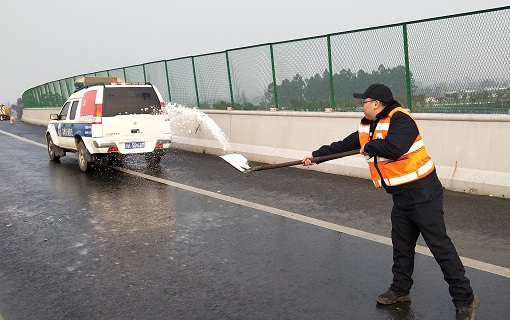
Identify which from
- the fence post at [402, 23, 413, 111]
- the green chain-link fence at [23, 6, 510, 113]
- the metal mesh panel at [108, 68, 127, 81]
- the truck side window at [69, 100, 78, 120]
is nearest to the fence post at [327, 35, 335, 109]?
the green chain-link fence at [23, 6, 510, 113]

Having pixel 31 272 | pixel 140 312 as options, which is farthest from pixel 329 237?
pixel 31 272

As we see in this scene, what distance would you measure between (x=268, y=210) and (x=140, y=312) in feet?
11.1

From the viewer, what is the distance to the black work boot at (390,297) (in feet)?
12.4

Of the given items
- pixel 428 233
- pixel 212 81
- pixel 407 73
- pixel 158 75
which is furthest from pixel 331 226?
pixel 158 75

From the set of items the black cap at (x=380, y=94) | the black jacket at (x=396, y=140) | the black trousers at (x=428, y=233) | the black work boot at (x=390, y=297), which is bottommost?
the black work boot at (x=390, y=297)

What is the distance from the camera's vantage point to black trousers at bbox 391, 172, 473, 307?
3.49 meters

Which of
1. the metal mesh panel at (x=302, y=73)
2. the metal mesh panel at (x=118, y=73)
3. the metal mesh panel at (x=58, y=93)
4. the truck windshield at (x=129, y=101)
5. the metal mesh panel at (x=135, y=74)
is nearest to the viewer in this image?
the truck windshield at (x=129, y=101)

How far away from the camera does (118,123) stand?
10.5m

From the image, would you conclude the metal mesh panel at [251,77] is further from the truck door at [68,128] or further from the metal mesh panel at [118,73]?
the metal mesh panel at [118,73]

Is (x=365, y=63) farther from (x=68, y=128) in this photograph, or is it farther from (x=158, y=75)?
(x=158, y=75)

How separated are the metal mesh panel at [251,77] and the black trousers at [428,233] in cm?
883

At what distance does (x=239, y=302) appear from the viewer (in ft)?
12.6

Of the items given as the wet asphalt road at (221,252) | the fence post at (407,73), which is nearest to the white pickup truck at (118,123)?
the wet asphalt road at (221,252)

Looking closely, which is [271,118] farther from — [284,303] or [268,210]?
[284,303]
